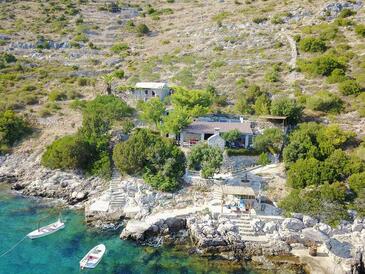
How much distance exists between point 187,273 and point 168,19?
7544cm

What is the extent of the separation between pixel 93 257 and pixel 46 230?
6.02 meters

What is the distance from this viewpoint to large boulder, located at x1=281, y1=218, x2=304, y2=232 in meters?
33.1

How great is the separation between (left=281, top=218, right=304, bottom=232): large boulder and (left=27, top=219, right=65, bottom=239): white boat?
1856 centimetres

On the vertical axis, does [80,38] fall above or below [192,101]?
above

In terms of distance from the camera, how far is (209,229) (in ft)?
106

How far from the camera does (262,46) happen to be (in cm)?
7238

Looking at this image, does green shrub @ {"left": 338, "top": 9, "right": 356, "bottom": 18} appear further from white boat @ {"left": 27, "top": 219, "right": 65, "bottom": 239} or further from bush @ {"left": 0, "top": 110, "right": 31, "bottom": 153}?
white boat @ {"left": 27, "top": 219, "right": 65, "bottom": 239}

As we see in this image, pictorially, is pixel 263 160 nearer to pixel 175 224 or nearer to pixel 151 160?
pixel 151 160

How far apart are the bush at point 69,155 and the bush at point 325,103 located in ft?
91.6

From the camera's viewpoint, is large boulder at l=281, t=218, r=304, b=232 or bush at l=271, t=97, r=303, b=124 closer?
large boulder at l=281, t=218, r=304, b=232

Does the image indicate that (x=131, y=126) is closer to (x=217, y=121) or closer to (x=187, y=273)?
(x=217, y=121)

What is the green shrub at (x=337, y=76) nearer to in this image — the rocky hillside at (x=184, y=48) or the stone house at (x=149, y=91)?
the rocky hillside at (x=184, y=48)

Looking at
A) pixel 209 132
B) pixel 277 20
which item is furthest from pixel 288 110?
pixel 277 20

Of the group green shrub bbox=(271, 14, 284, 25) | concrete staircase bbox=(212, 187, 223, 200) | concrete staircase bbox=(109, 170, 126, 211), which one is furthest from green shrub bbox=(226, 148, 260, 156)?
green shrub bbox=(271, 14, 284, 25)
